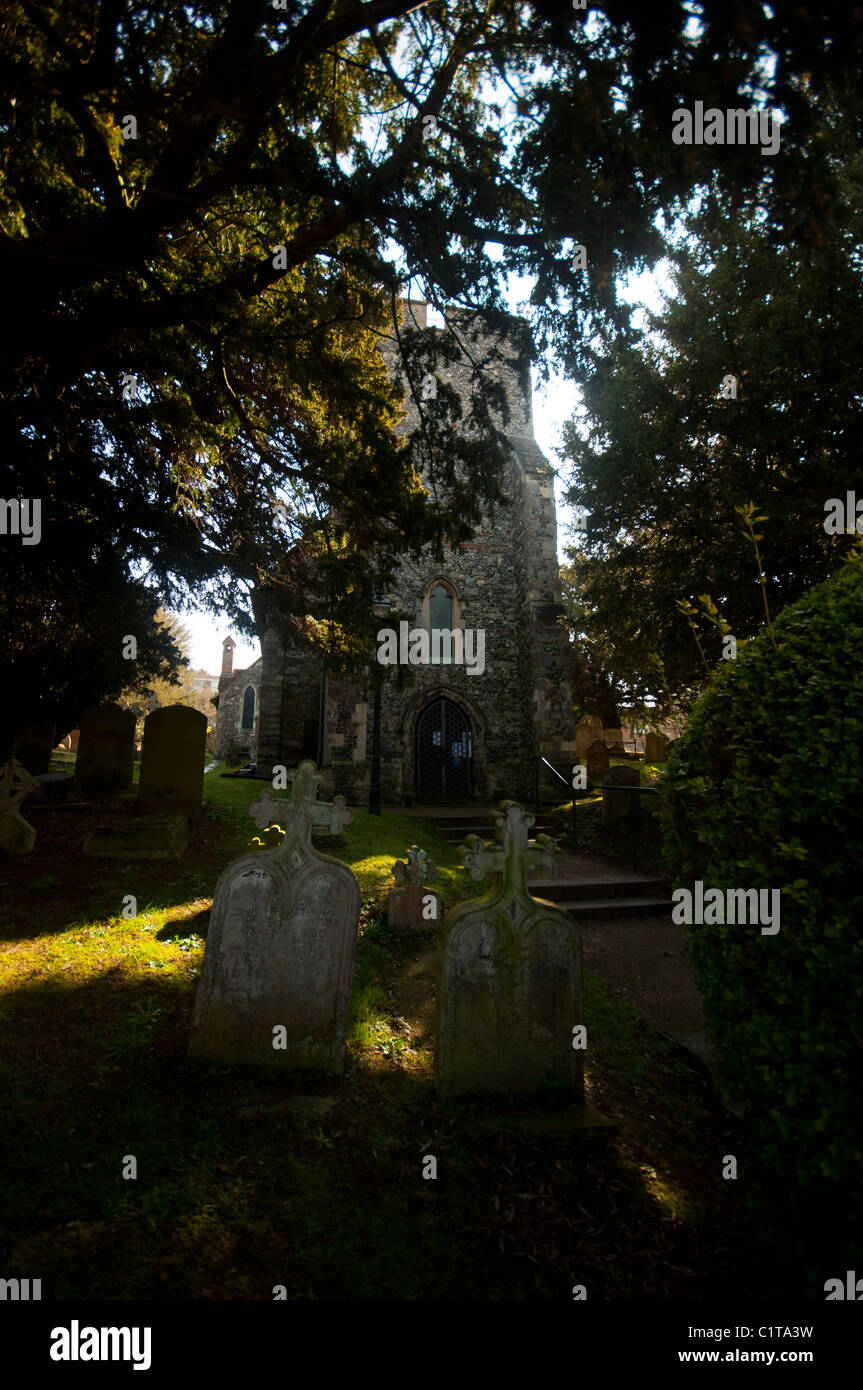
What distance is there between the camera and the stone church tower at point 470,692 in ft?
48.1

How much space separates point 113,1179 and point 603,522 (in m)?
11.4

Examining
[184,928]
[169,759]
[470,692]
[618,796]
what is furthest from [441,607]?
[184,928]

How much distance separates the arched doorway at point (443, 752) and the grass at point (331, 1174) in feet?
37.6

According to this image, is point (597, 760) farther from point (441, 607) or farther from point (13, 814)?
point (13, 814)

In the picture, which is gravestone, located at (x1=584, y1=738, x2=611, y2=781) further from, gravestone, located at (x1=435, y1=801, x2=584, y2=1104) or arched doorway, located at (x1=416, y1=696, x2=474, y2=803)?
gravestone, located at (x1=435, y1=801, x2=584, y2=1104)

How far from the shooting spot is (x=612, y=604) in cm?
1142

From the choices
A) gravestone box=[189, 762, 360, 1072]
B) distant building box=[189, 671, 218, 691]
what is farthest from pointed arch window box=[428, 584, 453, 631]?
distant building box=[189, 671, 218, 691]

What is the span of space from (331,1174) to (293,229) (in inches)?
307

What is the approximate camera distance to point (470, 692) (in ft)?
53.6

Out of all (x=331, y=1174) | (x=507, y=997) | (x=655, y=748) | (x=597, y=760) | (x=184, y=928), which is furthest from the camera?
(x=655, y=748)

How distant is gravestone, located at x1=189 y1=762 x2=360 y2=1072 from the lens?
3.51m

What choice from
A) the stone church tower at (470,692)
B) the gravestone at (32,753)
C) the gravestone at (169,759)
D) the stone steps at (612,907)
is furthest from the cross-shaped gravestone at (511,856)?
the gravestone at (32,753)

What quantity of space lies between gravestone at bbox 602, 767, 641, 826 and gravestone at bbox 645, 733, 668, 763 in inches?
278
